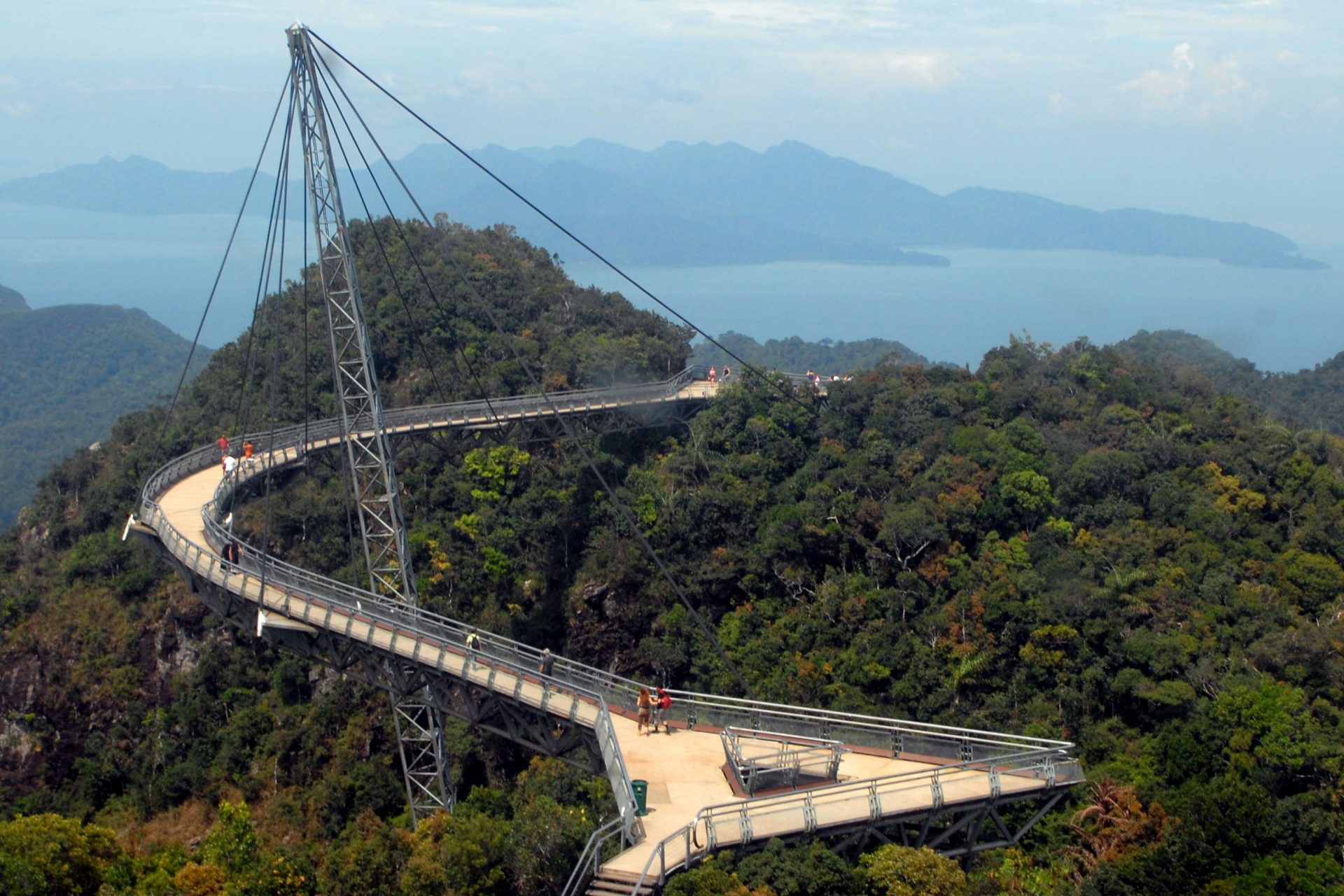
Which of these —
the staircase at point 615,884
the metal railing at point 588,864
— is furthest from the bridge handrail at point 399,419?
the staircase at point 615,884

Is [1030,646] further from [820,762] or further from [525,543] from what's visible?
[525,543]

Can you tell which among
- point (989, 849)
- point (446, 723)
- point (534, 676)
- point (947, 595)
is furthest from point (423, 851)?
point (947, 595)

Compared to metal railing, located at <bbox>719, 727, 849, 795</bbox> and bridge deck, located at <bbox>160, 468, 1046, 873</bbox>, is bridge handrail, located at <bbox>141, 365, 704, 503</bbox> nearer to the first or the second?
bridge deck, located at <bbox>160, 468, 1046, 873</bbox>

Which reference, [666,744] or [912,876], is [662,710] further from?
[912,876]

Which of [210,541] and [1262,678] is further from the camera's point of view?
[210,541]

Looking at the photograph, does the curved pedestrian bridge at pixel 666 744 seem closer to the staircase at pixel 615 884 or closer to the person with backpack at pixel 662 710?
the staircase at pixel 615 884

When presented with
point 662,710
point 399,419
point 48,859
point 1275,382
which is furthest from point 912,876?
point 1275,382
